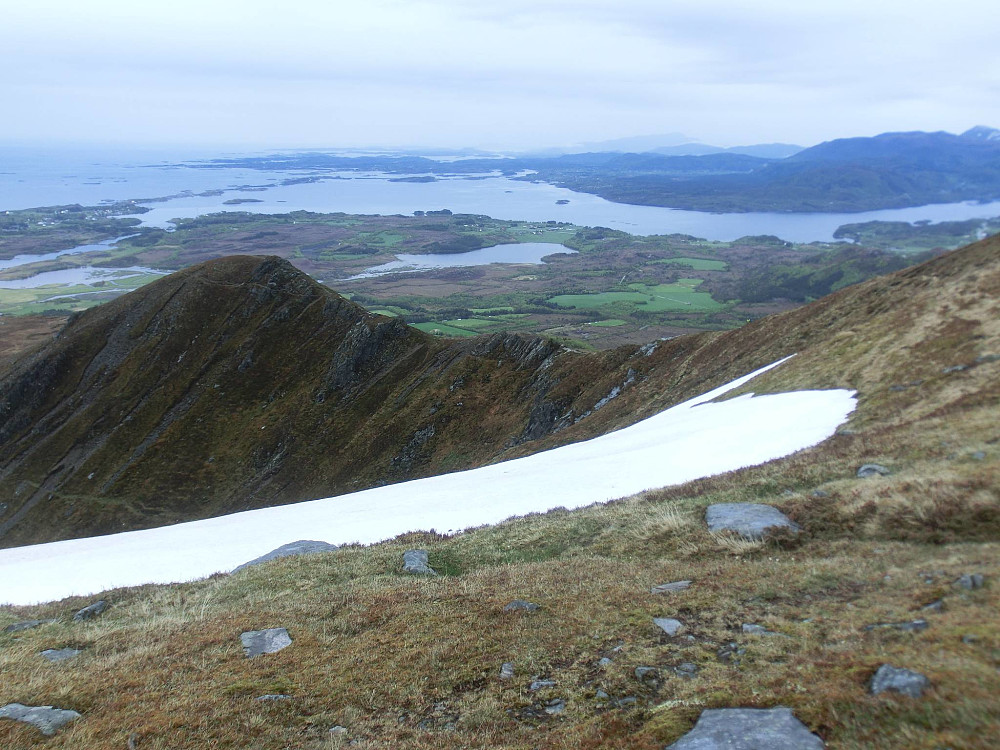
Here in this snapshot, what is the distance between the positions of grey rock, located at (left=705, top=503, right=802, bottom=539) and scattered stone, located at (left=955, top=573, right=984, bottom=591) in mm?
4510

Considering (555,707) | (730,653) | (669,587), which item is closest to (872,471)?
(669,587)

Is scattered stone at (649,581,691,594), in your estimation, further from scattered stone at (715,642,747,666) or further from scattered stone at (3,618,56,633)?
scattered stone at (3,618,56,633)

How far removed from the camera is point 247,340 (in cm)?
7744

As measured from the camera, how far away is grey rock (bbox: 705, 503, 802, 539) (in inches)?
549

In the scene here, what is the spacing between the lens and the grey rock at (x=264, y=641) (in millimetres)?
11795

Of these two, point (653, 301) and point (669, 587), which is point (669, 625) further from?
point (653, 301)

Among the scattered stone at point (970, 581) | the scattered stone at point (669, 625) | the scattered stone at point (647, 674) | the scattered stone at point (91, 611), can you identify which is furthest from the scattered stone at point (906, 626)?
the scattered stone at point (91, 611)

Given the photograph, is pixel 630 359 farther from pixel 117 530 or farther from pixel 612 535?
A: pixel 117 530

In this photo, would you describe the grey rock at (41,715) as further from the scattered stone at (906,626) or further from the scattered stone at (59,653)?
the scattered stone at (906,626)

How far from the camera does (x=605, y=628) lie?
10617 mm

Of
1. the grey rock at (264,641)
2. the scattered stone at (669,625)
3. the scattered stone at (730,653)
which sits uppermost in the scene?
the scattered stone at (730,653)

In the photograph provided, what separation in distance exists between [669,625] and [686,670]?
146 centimetres

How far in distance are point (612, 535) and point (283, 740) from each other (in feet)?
33.8

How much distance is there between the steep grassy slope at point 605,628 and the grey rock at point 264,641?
0.25 meters
